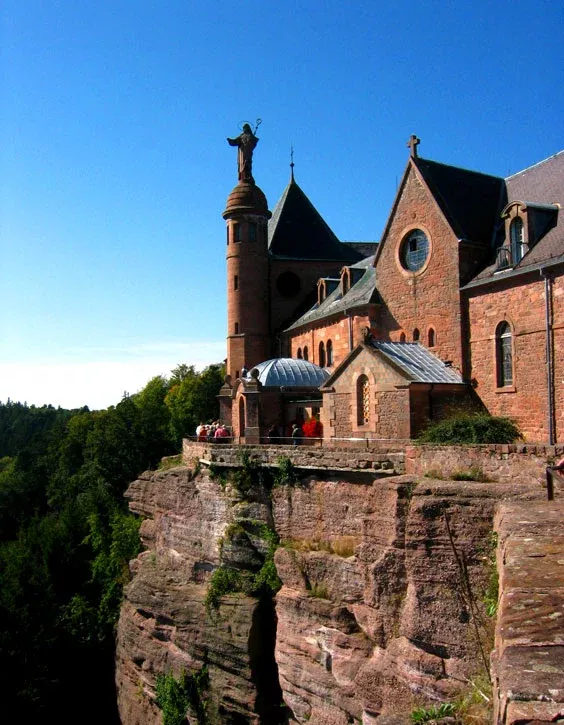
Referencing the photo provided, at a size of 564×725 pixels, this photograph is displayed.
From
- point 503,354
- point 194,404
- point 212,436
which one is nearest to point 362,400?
point 503,354

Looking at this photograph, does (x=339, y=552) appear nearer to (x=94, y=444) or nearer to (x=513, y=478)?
(x=513, y=478)

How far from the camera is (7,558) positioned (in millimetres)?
36969

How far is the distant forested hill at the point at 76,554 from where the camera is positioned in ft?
106

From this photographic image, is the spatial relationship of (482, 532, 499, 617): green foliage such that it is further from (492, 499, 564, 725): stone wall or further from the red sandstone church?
the red sandstone church

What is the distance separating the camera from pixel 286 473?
21.2 m

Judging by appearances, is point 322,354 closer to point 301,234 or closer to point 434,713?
point 301,234

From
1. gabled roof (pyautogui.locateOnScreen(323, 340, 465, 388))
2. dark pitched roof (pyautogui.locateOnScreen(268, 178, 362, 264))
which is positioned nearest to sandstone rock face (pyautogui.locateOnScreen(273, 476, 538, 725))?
gabled roof (pyautogui.locateOnScreen(323, 340, 465, 388))

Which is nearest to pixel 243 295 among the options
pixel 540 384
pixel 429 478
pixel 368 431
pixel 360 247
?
pixel 360 247

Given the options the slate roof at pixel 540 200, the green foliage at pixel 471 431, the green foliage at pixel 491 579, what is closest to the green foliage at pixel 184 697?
the green foliage at pixel 471 431

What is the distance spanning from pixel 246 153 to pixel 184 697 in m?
28.9

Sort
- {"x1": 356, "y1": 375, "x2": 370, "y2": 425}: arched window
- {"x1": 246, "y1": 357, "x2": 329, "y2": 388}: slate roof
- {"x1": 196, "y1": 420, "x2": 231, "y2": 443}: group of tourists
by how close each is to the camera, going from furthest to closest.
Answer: {"x1": 246, "y1": 357, "x2": 329, "y2": 388}: slate roof < {"x1": 196, "y1": 420, "x2": 231, "y2": 443}: group of tourists < {"x1": 356, "y1": 375, "x2": 370, "y2": 425}: arched window

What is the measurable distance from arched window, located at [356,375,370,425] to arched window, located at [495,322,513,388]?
4276mm

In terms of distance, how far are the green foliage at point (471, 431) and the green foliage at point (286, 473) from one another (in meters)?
3.92

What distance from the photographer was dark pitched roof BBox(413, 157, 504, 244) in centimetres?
2519
